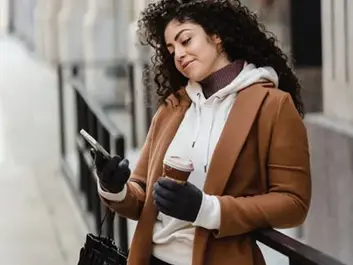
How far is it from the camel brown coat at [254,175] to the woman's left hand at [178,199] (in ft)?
0.29

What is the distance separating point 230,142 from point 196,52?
0.32 metres

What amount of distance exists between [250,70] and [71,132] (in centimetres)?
912

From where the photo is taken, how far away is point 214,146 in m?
2.62

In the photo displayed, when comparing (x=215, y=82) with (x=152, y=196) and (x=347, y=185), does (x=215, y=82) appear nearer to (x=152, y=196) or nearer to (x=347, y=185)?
(x=152, y=196)

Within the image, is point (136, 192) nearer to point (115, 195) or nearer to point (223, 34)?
point (115, 195)

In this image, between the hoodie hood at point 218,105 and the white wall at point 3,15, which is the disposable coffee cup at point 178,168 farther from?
the white wall at point 3,15

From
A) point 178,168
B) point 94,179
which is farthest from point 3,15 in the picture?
point 178,168

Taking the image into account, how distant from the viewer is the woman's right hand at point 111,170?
2.67 m

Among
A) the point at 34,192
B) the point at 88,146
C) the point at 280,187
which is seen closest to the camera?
the point at 280,187

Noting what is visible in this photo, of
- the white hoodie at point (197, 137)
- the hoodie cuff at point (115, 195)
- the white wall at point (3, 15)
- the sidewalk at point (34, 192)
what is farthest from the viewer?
the white wall at point (3, 15)

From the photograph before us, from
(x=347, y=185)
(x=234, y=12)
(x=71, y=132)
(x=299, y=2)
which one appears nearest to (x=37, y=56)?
(x=71, y=132)

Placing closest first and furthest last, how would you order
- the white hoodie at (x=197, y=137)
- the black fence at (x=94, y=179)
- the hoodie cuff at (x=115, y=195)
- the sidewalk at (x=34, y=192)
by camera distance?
the black fence at (x=94, y=179)
the white hoodie at (x=197, y=137)
the hoodie cuff at (x=115, y=195)
the sidewalk at (x=34, y=192)

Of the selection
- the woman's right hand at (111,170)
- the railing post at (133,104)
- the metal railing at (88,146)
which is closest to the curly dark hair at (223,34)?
the woman's right hand at (111,170)

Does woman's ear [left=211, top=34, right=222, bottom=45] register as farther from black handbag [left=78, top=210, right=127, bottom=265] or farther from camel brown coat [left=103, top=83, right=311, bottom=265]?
black handbag [left=78, top=210, right=127, bottom=265]
